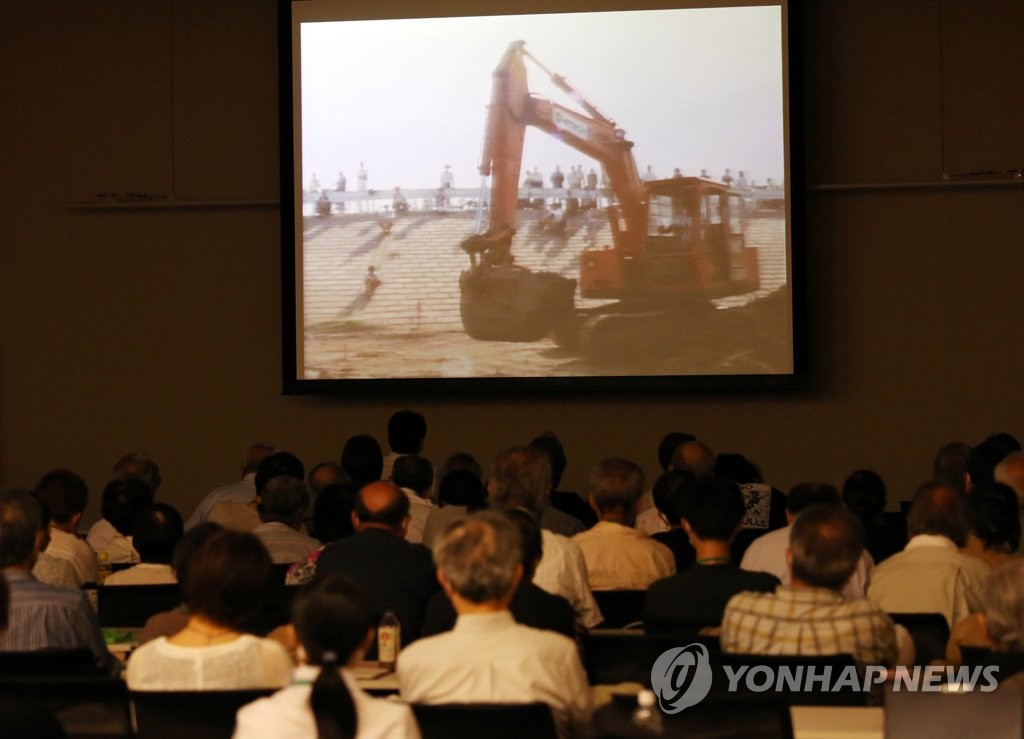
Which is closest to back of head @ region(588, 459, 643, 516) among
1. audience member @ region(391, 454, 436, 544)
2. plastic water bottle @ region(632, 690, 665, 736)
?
audience member @ region(391, 454, 436, 544)

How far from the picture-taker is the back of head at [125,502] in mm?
5309

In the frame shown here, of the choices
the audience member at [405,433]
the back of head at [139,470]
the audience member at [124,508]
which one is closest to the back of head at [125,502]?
the audience member at [124,508]

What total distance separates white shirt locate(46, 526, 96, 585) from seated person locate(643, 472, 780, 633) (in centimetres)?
222

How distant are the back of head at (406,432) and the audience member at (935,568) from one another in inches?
142

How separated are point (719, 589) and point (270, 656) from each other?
4.57 ft

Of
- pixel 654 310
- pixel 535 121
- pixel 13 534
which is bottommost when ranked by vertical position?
pixel 13 534

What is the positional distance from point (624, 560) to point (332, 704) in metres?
2.59

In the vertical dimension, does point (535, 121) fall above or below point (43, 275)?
above

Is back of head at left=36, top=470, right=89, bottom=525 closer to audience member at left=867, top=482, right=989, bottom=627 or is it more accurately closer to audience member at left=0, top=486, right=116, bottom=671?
audience member at left=0, top=486, right=116, bottom=671

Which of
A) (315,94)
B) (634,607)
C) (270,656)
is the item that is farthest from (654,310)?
(270,656)

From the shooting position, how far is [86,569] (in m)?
4.98

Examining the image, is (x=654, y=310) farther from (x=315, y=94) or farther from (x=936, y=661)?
(x=936, y=661)

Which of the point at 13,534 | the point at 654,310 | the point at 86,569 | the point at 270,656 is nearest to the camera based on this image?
the point at 270,656

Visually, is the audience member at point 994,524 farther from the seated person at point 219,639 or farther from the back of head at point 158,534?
the back of head at point 158,534
